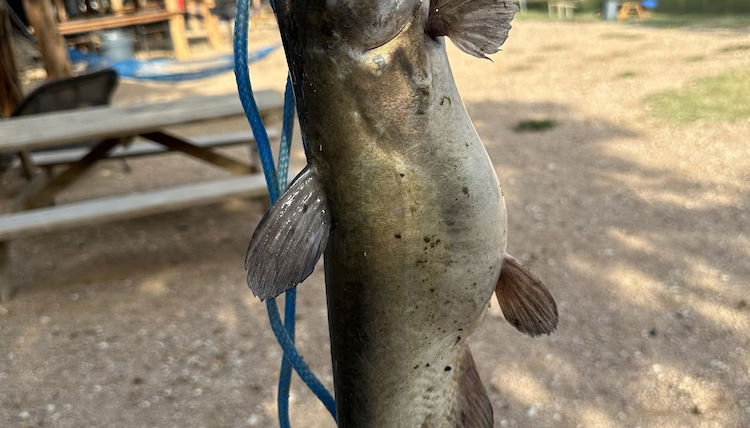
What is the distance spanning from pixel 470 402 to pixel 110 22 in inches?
575

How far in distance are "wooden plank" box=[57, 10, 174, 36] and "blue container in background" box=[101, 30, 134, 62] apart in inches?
8.6

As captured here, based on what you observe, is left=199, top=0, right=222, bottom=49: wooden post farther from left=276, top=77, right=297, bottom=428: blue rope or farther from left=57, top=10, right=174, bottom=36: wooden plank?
left=276, top=77, right=297, bottom=428: blue rope

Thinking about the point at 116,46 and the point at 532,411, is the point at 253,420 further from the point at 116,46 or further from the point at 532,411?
the point at 116,46

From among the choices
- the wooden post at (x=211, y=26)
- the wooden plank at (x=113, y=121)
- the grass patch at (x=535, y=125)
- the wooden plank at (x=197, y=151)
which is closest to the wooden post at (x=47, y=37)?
the wooden plank at (x=113, y=121)

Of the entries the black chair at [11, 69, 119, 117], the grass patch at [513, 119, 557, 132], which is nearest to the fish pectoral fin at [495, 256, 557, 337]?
the grass patch at [513, 119, 557, 132]

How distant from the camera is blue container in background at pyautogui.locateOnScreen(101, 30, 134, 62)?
13.9 m

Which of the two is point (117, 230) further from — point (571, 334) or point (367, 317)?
point (367, 317)

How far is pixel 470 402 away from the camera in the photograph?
142cm

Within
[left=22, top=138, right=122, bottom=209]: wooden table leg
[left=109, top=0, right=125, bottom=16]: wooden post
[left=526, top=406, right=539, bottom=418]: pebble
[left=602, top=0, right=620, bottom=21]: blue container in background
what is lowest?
[left=602, top=0, right=620, bottom=21]: blue container in background

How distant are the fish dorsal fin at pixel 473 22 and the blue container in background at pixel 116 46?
1428 cm

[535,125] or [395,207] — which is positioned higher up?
[395,207]

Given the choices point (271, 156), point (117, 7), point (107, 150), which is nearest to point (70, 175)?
point (107, 150)

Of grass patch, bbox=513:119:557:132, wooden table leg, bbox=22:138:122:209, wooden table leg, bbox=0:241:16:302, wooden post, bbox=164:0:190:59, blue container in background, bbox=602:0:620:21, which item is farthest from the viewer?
blue container in background, bbox=602:0:620:21

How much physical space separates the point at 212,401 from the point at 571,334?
1887 mm
